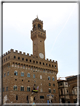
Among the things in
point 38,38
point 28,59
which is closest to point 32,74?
point 28,59

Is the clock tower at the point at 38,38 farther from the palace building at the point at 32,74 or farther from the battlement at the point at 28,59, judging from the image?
the battlement at the point at 28,59

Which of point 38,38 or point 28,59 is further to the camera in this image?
point 38,38

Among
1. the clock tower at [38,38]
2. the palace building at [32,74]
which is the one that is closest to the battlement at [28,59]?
the palace building at [32,74]

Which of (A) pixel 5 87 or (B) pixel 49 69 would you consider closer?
(A) pixel 5 87

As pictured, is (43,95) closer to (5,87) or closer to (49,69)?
(49,69)

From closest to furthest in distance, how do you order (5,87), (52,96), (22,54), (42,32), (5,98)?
(5,98), (5,87), (22,54), (52,96), (42,32)

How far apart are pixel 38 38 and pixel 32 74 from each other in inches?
662

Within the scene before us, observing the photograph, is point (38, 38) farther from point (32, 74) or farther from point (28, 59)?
point (32, 74)

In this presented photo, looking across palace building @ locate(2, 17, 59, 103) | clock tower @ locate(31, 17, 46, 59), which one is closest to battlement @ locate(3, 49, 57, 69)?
palace building @ locate(2, 17, 59, 103)

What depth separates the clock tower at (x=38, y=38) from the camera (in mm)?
54625

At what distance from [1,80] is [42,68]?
17.0 meters

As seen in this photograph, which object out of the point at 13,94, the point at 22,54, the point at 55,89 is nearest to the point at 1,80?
the point at 13,94

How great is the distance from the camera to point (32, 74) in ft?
160

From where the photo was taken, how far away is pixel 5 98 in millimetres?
39375
